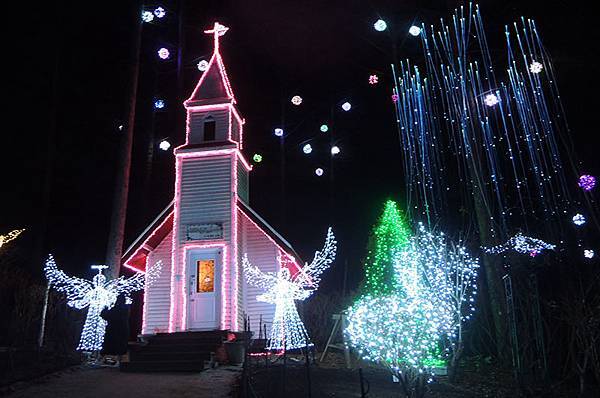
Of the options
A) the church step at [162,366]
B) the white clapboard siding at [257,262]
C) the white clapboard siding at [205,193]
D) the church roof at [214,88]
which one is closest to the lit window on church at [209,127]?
the church roof at [214,88]

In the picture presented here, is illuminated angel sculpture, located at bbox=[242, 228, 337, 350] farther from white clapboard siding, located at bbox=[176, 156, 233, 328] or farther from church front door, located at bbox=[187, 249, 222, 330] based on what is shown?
white clapboard siding, located at bbox=[176, 156, 233, 328]

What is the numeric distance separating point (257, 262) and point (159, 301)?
11.1 feet

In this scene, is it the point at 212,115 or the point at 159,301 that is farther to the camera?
the point at 212,115

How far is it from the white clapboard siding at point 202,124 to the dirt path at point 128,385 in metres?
8.02

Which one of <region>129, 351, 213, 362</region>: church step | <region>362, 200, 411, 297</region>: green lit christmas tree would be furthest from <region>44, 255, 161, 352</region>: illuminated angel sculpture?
<region>362, 200, 411, 297</region>: green lit christmas tree

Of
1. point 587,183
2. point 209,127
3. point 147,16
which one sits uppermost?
point 147,16

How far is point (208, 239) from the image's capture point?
657 inches

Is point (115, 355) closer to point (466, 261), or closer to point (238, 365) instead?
point (238, 365)

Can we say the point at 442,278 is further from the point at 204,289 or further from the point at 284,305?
the point at 204,289

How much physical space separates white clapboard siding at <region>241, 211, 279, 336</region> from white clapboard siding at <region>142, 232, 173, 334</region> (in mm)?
2557

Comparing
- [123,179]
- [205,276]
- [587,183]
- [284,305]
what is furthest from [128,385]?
[587,183]

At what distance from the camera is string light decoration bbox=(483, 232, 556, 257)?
14891 millimetres

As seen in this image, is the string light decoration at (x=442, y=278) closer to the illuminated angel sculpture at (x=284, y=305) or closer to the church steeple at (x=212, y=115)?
the illuminated angel sculpture at (x=284, y=305)

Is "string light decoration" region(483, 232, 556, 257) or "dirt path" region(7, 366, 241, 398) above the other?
"string light decoration" region(483, 232, 556, 257)
